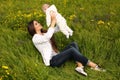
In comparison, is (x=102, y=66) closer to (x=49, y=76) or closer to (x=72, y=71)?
(x=72, y=71)

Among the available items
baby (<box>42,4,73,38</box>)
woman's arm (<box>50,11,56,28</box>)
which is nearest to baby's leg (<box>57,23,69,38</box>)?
baby (<box>42,4,73,38</box>)

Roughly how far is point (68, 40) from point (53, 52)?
54 cm

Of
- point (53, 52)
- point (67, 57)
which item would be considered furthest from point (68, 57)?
point (53, 52)

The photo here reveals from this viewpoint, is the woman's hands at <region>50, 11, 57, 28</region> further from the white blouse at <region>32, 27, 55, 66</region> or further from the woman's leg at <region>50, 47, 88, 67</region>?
the woman's leg at <region>50, 47, 88, 67</region>

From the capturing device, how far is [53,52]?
19.6 feet

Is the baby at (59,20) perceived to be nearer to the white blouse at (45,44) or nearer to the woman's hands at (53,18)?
the woman's hands at (53,18)

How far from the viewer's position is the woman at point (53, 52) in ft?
18.8

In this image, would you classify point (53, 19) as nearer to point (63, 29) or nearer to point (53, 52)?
point (63, 29)

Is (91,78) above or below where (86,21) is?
below

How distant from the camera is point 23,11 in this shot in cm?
808

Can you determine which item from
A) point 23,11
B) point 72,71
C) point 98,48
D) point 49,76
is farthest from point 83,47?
point 23,11

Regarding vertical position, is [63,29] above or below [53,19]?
below

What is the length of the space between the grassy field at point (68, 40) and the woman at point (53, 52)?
11cm

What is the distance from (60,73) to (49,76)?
0.30 meters
